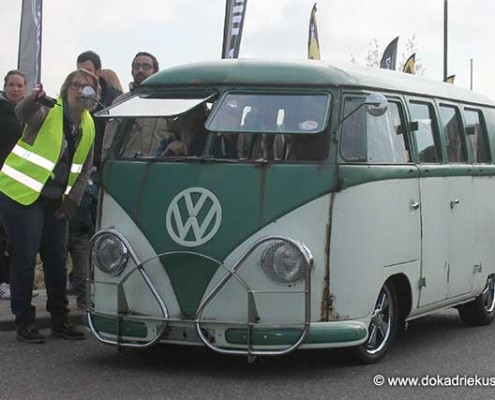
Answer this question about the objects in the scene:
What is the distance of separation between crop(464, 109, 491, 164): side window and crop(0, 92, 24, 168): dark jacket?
397 cm

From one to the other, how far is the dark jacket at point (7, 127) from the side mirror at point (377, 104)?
3508 millimetres

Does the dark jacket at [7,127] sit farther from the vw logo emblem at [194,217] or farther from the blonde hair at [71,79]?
the vw logo emblem at [194,217]

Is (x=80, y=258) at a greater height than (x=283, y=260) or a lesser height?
lesser

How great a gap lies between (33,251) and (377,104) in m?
2.85

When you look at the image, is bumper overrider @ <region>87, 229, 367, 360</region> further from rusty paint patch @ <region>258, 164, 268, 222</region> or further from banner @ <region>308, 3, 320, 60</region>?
banner @ <region>308, 3, 320, 60</region>

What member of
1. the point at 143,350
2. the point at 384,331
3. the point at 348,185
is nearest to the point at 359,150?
the point at 348,185

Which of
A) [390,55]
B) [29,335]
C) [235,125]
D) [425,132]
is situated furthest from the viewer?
[390,55]

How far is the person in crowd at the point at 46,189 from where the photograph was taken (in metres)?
7.75

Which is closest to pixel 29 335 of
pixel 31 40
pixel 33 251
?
pixel 33 251

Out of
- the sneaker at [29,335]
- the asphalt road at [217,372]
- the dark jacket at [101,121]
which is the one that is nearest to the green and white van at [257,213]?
the asphalt road at [217,372]

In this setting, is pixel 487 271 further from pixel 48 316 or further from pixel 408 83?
pixel 48 316

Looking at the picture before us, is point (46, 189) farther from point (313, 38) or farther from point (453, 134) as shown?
point (313, 38)

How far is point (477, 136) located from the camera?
9.48 meters

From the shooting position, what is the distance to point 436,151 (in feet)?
27.6
